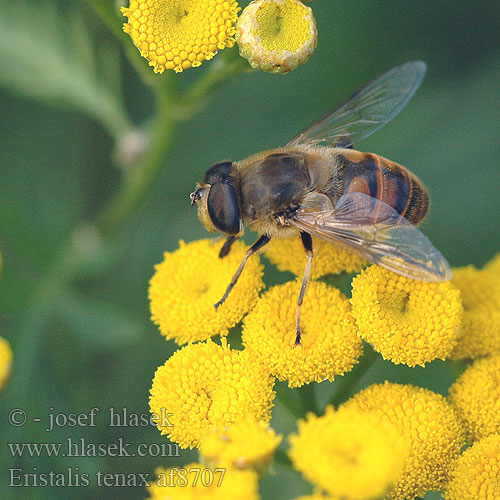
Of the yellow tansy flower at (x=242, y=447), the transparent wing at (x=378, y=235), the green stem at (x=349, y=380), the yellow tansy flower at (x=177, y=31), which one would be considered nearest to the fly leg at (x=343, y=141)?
the transparent wing at (x=378, y=235)

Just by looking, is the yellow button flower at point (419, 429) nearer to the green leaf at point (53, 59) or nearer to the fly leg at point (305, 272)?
the fly leg at point (305, 272)

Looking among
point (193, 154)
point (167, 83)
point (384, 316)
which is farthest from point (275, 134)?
point (384, 316)

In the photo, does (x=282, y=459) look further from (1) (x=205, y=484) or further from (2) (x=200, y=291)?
(2) (x=200, y=291)

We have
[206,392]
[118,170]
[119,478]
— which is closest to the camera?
[206,392]

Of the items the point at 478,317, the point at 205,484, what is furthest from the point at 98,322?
the point at 478,317

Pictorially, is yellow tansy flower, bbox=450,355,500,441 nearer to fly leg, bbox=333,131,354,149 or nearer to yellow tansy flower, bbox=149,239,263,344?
yellow tansy flower, bbox=149,239,263,344

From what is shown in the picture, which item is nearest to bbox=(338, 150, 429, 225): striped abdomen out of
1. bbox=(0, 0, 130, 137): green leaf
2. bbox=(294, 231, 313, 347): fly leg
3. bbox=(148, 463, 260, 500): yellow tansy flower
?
bbox=(294, 231, 313, 347): fly leg
